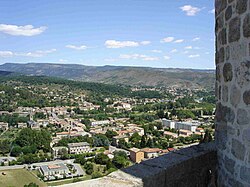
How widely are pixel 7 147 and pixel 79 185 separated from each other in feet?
133

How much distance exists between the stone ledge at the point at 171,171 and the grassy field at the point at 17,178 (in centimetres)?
2431

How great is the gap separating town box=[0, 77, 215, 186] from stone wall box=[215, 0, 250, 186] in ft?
3.05

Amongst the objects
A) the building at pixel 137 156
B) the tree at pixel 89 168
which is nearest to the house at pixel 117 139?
the building at pixel 137 156

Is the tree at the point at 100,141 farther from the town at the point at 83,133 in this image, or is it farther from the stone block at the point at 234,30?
the stone block at the point at 234,30

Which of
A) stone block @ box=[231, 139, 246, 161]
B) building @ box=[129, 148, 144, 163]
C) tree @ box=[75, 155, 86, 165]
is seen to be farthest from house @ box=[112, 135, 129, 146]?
stone block @ box=[231, 139, 246, 161]

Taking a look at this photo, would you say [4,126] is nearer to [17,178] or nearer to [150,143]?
[150,143]

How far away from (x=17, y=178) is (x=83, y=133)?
21.9 metres

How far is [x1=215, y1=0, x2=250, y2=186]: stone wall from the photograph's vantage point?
1766 millimetres

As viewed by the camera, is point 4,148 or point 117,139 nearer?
point 4,148

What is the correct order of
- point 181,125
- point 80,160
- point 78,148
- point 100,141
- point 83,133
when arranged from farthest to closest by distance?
point 181,125, point 83,133, point 100,141, point 78,148, point 80,160

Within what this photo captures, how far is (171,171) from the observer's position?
6.61ft

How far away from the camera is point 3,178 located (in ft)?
87.8

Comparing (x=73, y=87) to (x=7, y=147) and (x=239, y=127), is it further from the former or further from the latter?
(x=239, y=127)

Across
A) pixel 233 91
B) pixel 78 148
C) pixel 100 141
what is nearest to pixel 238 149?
pixel 233 91
